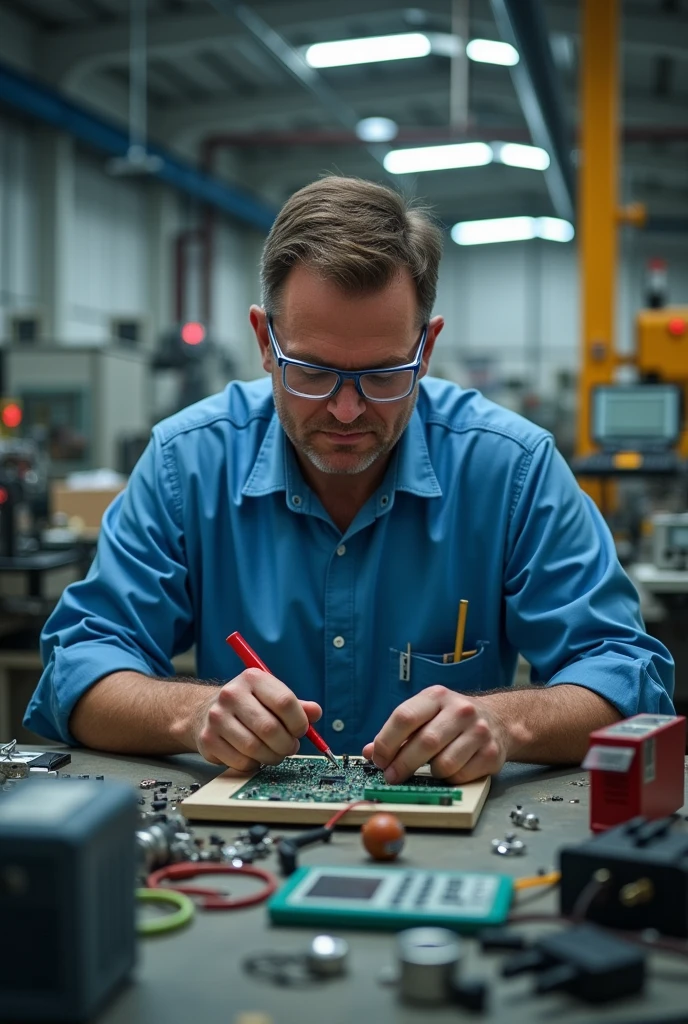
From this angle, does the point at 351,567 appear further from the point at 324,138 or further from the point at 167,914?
the point at 324,138

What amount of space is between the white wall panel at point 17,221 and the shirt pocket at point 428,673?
673 centimetres

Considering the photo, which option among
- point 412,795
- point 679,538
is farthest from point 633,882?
point 679,538

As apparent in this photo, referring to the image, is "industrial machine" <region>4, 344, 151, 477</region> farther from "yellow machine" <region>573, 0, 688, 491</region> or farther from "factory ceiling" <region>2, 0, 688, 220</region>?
"yellow machine" <region>573, 0, 688, 491</region>

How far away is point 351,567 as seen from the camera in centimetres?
154

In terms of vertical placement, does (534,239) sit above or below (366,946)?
above

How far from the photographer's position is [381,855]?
91cm

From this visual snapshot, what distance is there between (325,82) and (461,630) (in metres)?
7.94

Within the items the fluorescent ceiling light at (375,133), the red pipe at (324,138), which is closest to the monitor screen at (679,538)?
the red pipe at (324,138)

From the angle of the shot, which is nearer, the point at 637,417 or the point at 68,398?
the point at 637,417

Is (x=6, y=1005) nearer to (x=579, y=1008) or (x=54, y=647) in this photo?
(x=579, y=1008)

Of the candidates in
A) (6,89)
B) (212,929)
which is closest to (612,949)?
(212,929)

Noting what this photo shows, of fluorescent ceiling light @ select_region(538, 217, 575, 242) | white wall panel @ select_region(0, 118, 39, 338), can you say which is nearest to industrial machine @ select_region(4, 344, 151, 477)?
white wall panel @ select_region(0, 118, 39, 338)

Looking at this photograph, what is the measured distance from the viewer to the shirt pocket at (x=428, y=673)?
152cm

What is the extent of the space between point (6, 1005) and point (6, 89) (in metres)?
7.30
